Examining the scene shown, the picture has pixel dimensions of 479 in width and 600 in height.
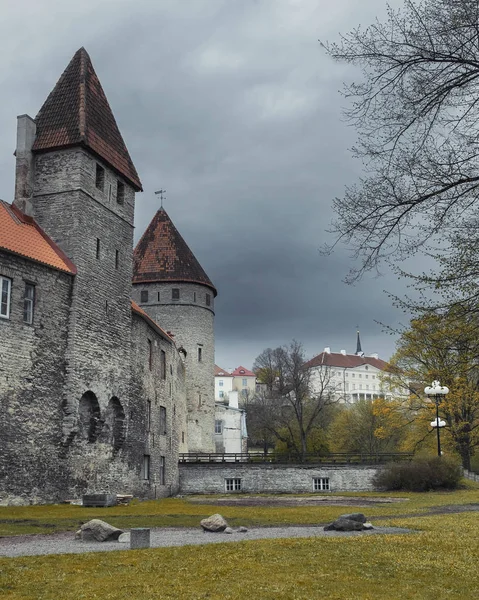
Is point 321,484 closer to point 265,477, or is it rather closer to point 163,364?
point 265,477

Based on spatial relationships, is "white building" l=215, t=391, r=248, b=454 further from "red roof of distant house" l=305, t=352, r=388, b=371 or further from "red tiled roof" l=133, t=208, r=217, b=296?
"red roof of distant house" l=305, t=352, r=388, b=371

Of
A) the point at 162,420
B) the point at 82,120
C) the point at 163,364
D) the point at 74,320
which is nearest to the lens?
the point at 74,320

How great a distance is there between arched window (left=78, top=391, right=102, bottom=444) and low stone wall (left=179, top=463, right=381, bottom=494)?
16209 mm

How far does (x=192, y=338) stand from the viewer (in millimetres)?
48531

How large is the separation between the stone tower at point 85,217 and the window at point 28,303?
2.05 m

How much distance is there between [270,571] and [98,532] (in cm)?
460

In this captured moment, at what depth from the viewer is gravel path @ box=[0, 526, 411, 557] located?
1145 cm

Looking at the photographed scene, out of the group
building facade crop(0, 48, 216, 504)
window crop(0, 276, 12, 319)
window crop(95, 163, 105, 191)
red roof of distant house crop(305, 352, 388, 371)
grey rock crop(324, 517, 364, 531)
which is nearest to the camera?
grey rock crop(324, 517, 364, 531)

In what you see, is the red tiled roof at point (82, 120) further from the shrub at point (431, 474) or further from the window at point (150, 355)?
the shrub at point (431, 474)

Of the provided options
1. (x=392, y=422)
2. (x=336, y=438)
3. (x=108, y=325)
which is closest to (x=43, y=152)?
(x=108, y=325)

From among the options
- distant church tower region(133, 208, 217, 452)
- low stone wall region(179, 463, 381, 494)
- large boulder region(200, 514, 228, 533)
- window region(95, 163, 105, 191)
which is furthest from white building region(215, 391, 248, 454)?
large boulder region(200, 514, 228, 533)

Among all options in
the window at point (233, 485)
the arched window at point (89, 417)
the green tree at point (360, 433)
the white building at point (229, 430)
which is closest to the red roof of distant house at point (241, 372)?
the green tree at point (360, 433)

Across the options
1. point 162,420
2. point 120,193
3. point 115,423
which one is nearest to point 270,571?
point 115,423

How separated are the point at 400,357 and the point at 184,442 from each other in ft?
50.8
